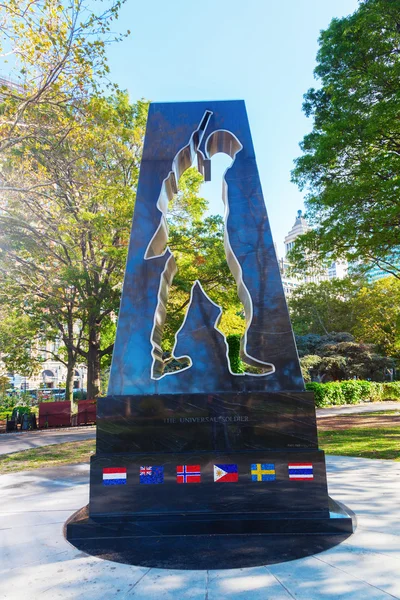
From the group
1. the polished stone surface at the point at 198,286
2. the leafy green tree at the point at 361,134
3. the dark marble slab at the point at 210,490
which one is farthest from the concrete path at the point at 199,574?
the leafy green tree at the point at 361,134

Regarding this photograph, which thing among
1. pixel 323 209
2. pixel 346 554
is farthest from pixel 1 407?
pixel 346 554

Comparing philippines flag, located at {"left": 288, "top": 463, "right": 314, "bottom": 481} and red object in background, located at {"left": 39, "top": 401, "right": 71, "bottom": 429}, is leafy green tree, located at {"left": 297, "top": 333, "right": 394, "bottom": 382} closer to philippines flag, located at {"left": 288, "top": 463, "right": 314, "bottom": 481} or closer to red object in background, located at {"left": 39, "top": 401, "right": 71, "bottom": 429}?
red object in background, located at {"left": 39, "top": 401, "right": 71, "bottom": 429}

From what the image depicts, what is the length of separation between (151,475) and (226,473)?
35.6 inches

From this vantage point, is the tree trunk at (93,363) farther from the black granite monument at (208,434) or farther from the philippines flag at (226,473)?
the philippines flag at (226,473)

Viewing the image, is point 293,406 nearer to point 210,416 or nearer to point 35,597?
point 210,416

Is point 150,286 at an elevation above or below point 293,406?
above

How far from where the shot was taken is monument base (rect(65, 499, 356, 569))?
4.39 metres

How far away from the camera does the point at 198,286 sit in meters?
6.02

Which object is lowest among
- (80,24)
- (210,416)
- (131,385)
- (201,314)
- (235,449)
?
(235,449)

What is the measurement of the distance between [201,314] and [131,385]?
1.34m

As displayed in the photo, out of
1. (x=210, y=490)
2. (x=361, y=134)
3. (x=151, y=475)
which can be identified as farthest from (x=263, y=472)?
(x=361, y=134)

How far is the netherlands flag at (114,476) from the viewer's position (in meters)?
5.17

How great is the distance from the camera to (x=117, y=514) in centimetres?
510

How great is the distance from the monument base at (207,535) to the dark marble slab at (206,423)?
784mm
